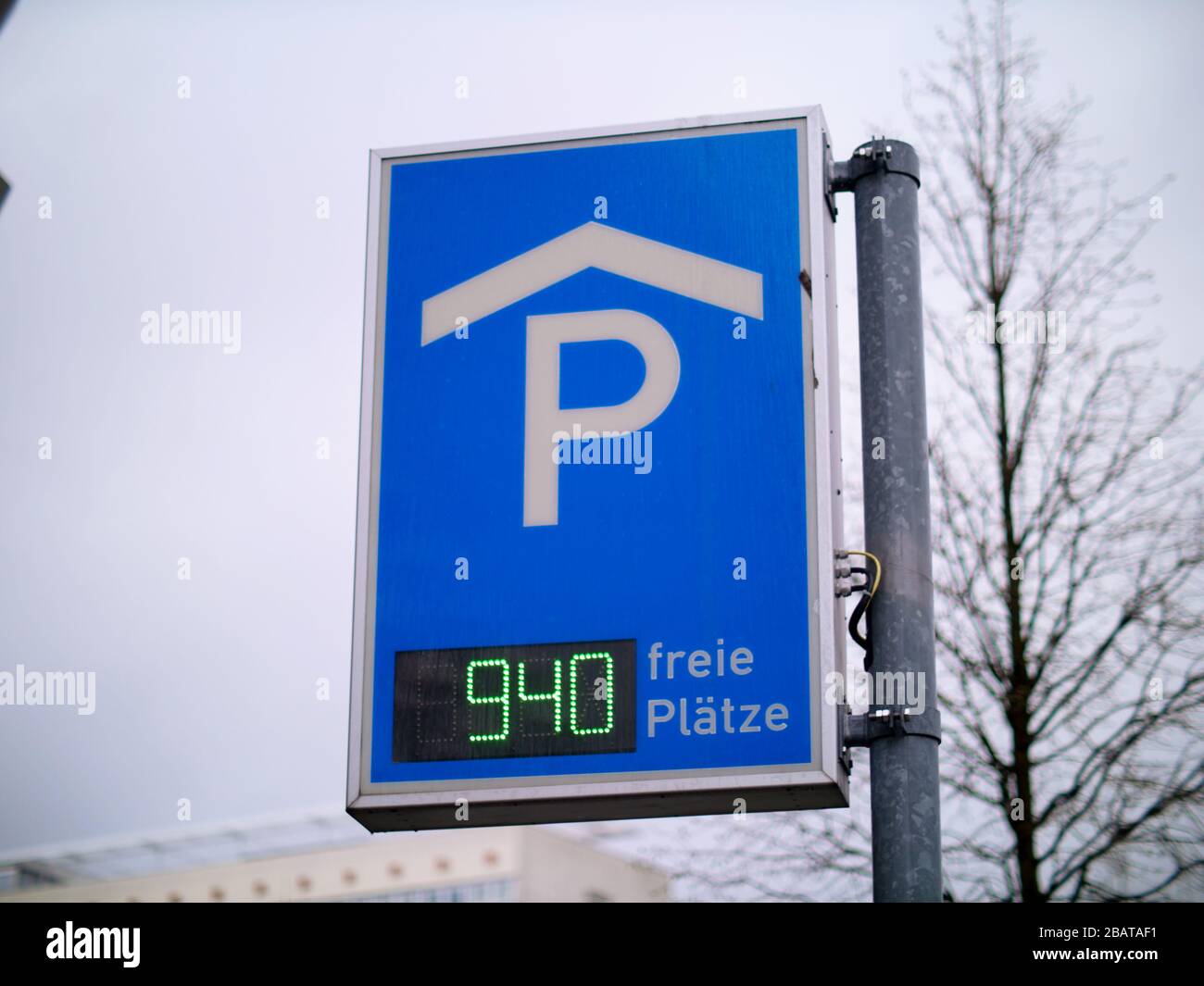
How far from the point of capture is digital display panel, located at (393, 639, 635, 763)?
655 centimetres

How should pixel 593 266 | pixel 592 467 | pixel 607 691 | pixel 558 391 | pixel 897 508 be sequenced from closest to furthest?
pixel 897 508
pixel 607 691
pixel 592 467
pixel 558 391
pixel 593 266

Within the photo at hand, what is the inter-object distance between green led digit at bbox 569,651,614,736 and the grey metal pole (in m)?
0.98

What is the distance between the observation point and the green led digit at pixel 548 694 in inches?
259

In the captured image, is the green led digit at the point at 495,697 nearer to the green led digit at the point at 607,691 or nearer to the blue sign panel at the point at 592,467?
the blue sign panel at the point at 592,467

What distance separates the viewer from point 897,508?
651 centimetres

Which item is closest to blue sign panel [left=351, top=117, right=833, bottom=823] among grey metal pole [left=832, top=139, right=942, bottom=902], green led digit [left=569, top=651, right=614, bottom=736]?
green led digit [left=569, top=651, right=614, bottom=736]

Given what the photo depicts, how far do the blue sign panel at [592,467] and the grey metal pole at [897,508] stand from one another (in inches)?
13.7

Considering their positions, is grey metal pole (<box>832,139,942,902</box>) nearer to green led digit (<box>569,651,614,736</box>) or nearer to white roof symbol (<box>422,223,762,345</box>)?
white roof symbol (<box>422,223,762,345</box>)

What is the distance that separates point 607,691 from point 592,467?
1072mm

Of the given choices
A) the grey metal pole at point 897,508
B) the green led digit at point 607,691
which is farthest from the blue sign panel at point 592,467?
the grey metal pole at point 897,508

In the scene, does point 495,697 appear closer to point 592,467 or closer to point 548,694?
point 548,694

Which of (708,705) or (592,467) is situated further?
(592,467)

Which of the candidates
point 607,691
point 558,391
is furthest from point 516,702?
point 558,391
